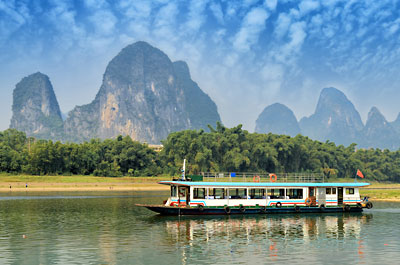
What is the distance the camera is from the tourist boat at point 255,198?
138 ft

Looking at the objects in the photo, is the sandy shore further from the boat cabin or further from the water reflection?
the water reflection

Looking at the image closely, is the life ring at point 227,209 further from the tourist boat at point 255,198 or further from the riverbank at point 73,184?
the riverbank at point 73,184

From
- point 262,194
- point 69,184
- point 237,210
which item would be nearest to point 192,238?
Answer: point 237,210

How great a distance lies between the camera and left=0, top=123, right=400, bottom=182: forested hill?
99250 mm

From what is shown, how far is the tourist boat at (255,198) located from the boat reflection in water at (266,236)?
5.60 feet

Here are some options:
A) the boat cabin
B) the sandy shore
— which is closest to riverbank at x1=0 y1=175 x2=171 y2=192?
the sandy shore

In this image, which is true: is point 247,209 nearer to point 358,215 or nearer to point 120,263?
point 358,215

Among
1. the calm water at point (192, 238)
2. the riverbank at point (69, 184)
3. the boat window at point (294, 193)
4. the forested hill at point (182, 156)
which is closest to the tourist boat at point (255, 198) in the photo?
the boat window at point (294, 193)

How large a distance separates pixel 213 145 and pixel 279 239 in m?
84.7

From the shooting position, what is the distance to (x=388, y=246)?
26250 millimetres

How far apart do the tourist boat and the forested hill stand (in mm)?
61204

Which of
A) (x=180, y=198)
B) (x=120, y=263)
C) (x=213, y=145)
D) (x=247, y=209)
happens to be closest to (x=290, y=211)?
(x=247, y=209)

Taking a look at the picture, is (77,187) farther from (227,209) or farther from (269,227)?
(269,227)

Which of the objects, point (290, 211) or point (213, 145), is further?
point (213, 145)
